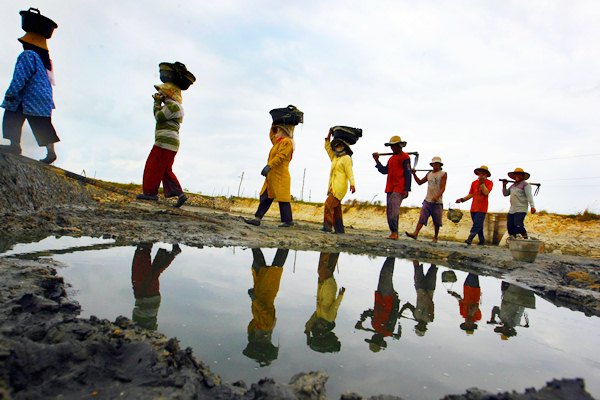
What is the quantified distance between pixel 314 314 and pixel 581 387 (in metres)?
1.26

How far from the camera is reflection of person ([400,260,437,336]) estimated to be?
2190mm

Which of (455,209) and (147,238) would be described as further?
(455,209)

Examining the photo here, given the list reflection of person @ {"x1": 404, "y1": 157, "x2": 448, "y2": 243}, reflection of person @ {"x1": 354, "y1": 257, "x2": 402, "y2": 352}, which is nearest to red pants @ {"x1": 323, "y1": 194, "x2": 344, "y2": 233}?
reflection of person @ {"x1": 404, "y1": 157, "x2": 448, "y2": 243}

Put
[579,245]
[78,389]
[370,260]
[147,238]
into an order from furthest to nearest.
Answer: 1. [579,245]
2. [370,260]
3. [147,238]
4. [78,389]

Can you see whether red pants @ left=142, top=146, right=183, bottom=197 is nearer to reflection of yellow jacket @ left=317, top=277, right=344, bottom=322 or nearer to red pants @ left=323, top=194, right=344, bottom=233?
red pants @ left=323, top=194, right=344, bottom=233

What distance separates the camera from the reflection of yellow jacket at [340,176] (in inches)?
297

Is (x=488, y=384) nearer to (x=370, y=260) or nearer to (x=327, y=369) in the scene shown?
(x=327, y=369)

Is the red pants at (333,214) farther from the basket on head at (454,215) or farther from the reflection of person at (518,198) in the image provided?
the reflection of person at (518,198)

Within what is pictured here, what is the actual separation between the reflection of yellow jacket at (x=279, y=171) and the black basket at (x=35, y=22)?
12.9 feet

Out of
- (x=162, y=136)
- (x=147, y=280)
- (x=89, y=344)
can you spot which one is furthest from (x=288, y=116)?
(x=89, y=344)

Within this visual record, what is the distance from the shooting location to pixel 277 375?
136 cm

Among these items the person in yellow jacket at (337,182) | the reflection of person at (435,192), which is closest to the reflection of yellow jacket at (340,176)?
the person in yellow jacket at (337,182)

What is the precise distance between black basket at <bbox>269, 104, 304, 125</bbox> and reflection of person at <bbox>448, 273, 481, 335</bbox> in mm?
4472

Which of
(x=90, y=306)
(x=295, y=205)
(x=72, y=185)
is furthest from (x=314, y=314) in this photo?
(x=295, y=205)
